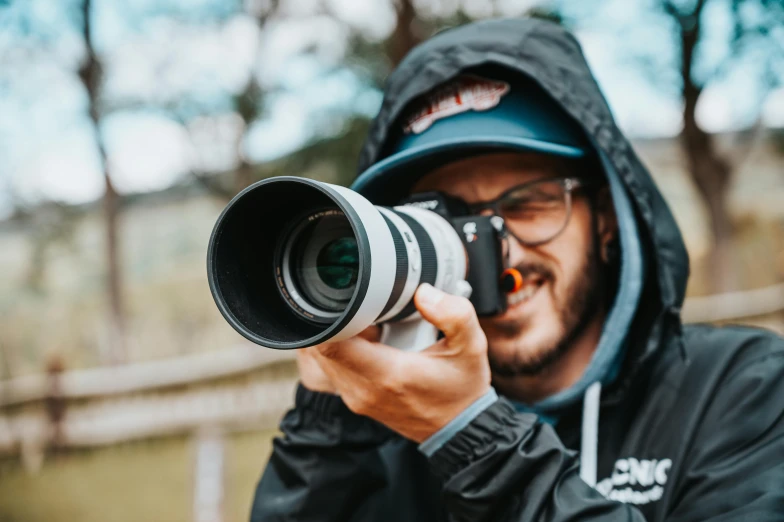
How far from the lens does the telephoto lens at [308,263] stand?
89 cm

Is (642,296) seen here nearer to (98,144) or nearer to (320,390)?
(320,390)

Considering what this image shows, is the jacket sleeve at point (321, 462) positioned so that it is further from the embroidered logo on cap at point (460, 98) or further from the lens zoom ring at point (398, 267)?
the embroidered logo on cap at point (460, 98)

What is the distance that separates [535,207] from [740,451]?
2.06 ft

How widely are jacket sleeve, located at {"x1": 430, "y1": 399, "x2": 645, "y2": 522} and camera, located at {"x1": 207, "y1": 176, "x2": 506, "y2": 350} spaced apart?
18 cm

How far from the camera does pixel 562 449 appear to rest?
1.06m

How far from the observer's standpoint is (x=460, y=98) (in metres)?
1.49

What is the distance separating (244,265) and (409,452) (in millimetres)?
785

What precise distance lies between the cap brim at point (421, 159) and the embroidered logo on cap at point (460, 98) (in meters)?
0.09

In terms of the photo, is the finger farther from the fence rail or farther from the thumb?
the fence rail

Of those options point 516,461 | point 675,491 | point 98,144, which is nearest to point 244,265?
point 516,461

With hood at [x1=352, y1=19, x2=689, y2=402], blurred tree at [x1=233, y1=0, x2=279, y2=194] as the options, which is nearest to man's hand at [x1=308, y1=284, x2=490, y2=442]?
hood at [x1=352, y1=19, x2=689, y2=402]

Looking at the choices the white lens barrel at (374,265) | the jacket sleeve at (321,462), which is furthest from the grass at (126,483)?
the white lens barrel at (374,265)

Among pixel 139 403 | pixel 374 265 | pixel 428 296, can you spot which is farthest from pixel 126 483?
pixel 374 265

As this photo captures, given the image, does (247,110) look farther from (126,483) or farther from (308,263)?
(308,263)
